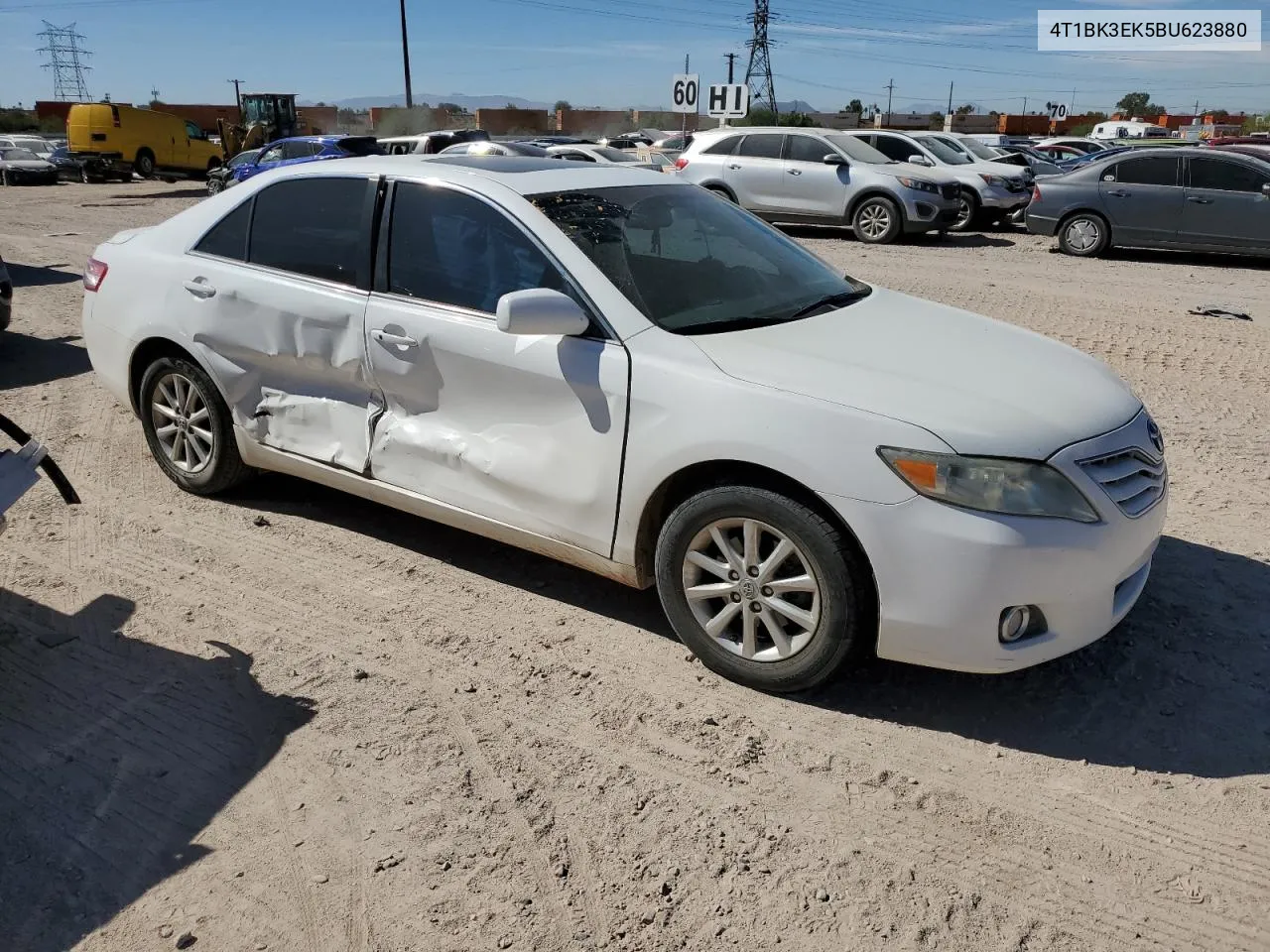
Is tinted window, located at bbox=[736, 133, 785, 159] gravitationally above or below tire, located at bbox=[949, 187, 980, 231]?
above

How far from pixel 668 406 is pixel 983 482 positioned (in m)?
1.03

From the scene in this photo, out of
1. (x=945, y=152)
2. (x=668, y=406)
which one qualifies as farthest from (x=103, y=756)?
(x=945, y=152)

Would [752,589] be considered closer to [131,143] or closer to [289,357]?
[289,357]

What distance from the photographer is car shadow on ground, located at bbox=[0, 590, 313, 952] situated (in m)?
2.74

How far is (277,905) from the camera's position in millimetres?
2678

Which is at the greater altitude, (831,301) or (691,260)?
(691,260)

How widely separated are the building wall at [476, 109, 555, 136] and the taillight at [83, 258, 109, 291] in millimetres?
51816

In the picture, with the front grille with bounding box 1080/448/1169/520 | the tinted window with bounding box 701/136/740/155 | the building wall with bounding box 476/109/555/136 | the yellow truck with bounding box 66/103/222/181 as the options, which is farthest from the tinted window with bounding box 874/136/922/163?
the building wall with bounding box 476/109/555/136

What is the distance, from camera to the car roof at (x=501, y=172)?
4207mm

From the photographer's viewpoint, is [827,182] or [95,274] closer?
[95,274]

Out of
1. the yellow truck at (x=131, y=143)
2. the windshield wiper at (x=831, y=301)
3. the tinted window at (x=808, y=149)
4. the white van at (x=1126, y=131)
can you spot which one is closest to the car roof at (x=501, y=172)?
the windshield wiper at (x=831, y=301)

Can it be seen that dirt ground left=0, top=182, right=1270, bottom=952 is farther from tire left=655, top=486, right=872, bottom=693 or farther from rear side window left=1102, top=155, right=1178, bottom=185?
rear side window left=1102, top=155, right=1178, bottom=185

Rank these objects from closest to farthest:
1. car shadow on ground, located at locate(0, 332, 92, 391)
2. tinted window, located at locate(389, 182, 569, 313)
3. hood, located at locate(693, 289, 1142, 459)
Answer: hood, located at locate(693, 289, 1142, 459) < tinted window, located at locate(389, 182, 569, 313) < car shadow on ground, located at locate(0, 332, 92, 391)

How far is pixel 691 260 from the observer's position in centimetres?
418
